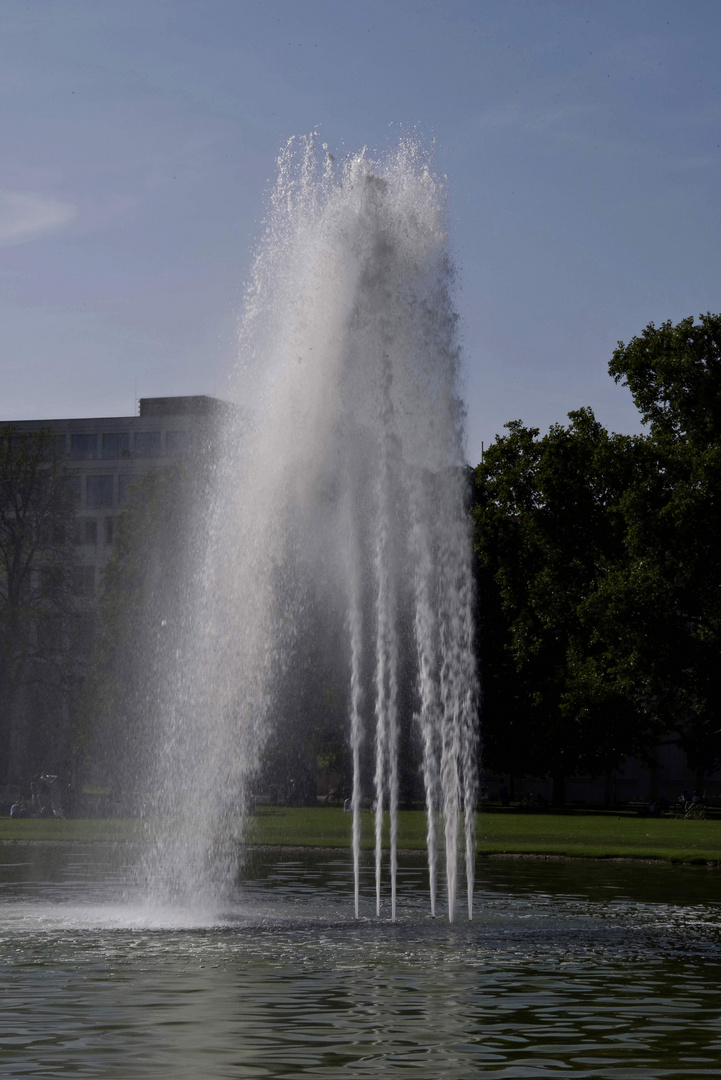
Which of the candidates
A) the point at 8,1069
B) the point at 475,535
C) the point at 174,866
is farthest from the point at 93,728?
the point at 8,1069

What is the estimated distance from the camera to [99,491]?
129000 mm

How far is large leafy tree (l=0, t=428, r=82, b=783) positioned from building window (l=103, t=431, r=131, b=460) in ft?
186

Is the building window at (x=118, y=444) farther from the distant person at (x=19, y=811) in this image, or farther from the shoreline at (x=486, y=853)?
the shoreline at (x=486, y=853)

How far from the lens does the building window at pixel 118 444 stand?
127 m

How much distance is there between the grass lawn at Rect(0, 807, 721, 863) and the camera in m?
38.1

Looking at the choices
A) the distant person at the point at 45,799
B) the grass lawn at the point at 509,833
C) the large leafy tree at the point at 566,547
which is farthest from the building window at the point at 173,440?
the grass lawn at the point at 509,833

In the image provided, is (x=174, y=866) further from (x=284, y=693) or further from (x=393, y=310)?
(x=284, y=693)

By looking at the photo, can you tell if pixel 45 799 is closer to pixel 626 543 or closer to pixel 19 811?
pixel 19 811

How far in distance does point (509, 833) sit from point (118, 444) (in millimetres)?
87220

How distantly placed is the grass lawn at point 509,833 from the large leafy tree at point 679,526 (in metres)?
5.24

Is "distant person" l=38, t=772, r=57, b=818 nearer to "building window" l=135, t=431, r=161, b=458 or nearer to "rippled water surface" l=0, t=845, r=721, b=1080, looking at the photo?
"rippled water surface" l=0, t=845, r=721, b=1080

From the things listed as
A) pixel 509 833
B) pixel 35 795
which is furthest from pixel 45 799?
pixel 509 833

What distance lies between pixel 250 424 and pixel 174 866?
7.77 m

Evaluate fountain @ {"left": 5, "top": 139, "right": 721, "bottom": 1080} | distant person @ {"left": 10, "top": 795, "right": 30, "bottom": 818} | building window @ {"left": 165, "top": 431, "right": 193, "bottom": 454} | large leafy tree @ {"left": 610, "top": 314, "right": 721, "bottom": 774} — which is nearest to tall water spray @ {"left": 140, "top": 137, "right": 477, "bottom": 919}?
fountain @ {"left": 5, "top": 139, "right": 721, "bottom": 1080}
